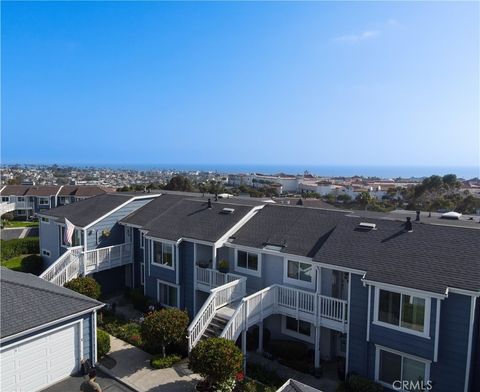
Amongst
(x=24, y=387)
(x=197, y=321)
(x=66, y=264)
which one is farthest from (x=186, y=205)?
(x=24, y=387)

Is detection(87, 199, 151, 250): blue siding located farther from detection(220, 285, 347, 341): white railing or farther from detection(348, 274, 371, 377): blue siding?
detection(348, 274, 371, 377): blue siding

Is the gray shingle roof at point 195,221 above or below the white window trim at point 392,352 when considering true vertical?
above

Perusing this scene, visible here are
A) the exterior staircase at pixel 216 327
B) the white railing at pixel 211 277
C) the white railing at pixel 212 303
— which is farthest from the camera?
the white railing at pixel 211 277

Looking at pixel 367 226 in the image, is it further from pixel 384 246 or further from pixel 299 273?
pixel 299 273

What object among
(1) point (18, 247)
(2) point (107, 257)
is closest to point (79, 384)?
(2) point (107, 257)

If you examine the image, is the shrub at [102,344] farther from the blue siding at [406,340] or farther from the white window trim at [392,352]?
the white window trim at [392,352]

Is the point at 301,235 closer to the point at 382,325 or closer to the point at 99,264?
the point at 382,325

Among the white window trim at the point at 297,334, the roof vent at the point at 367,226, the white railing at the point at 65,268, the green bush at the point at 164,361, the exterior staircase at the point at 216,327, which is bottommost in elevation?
the green bush at the point at 164,361

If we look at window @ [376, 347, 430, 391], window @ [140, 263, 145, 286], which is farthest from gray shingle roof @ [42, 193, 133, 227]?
window @ [376, 347, 430, 391]

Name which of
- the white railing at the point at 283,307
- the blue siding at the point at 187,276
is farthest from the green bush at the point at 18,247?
the white railing at the point at 283,307
